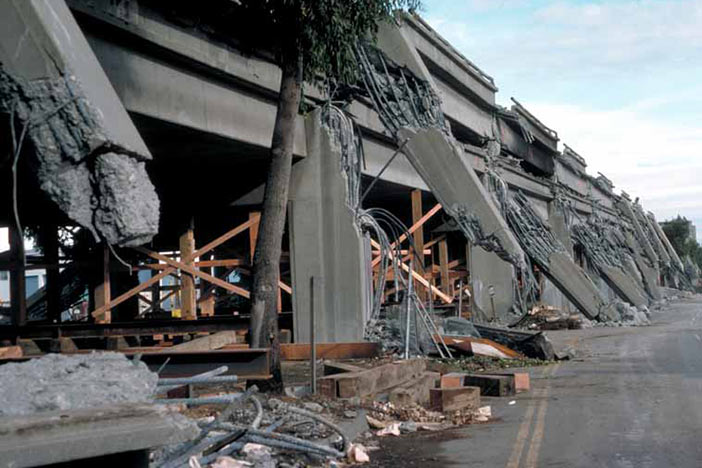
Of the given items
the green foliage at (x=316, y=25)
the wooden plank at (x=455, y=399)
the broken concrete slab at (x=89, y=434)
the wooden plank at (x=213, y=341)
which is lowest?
the wooden plank at (x=455, y=399)

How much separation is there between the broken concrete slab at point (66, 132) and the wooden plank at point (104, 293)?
14.3 meters

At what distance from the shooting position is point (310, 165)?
68.6 feet

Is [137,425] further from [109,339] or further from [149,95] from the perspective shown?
[109,339]

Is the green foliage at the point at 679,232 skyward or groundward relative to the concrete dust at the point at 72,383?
skyward

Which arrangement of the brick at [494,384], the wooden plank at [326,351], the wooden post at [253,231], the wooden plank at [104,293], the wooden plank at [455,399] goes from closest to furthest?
the wooden plank at [455,399] → the brick at [494,384] → the wooden plank at [326,351] → the wooden plank at [104,293] → the wooden post at [253,231]

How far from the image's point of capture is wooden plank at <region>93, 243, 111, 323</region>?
2109 cm

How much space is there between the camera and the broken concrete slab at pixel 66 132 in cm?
688

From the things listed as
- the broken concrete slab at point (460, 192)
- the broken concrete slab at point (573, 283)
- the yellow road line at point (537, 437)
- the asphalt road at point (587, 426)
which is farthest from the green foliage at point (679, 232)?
the yellow road line at point (537, 437)

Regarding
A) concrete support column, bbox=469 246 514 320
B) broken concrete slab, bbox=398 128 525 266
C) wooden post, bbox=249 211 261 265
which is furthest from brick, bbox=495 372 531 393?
concrete support column, bbox=469 246 514 320

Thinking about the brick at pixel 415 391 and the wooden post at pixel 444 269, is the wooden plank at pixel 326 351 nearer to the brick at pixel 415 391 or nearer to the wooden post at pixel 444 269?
the brick at pixel 415 391

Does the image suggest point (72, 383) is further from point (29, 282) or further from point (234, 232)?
point (29, 282)

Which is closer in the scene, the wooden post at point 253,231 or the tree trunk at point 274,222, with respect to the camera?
the tree trunk at point 274,222

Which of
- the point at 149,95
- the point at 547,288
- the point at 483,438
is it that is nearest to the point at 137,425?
the point at 483,438

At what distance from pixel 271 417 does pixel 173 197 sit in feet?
48.1
